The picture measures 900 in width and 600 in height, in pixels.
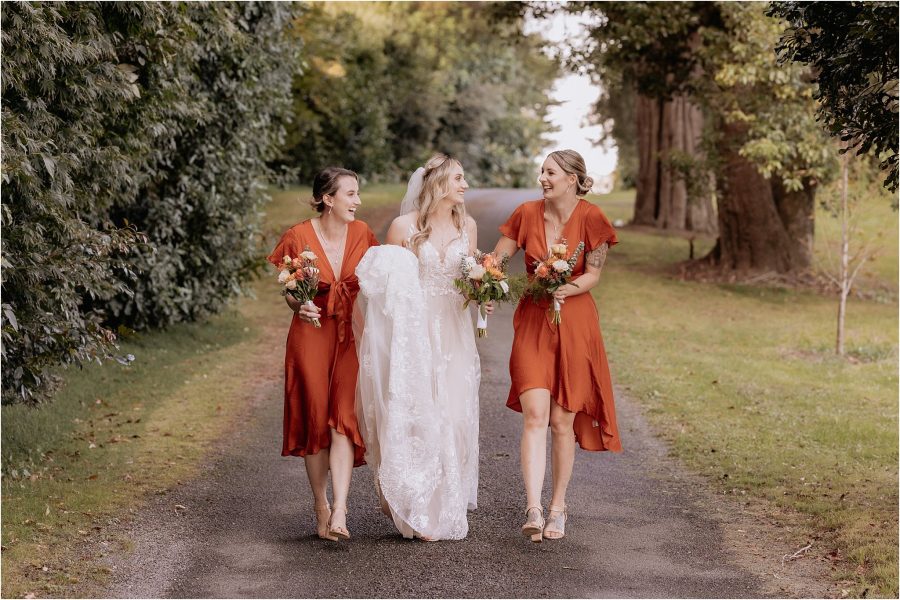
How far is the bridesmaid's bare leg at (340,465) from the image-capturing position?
6.50m

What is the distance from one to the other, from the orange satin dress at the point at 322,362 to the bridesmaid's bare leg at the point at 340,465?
0.06 m

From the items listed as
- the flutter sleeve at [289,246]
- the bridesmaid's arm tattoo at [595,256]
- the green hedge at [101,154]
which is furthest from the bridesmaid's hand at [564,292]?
the green hedge at [101,154]

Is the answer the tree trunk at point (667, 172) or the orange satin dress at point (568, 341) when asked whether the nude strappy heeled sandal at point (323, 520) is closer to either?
the orange satin dress at point (568, 341)

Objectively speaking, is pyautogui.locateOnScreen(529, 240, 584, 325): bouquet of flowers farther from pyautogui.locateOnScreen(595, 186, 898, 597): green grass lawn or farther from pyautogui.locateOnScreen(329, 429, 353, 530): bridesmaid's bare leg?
pyautogui.locateOnScreen(595, 186, 898, 597): green grass lawn

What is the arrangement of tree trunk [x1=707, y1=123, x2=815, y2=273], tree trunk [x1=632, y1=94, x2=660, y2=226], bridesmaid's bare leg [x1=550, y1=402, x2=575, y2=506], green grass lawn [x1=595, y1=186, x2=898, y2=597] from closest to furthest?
bridesmaid's bare leg [x1=550, y1=402, x2=575, y2=506], green grass lawn [x1=595, y1=186, x2=898, y2=597], tree trunk [x1=707, y1=123, x2=815, y2=273], tree trunk [x1=632, y1=94, x2=660, y2=226]

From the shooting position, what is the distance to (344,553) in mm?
6402

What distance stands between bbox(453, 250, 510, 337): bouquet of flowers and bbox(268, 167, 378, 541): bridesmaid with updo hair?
0.70 meters

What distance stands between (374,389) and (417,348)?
0.35m

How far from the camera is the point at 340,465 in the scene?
21.7 feet

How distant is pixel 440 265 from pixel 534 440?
1.19m

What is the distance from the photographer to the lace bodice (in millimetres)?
6684

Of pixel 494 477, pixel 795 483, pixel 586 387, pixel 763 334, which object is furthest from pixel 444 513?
pixel 763 334

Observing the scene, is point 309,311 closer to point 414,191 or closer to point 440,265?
point 440,265

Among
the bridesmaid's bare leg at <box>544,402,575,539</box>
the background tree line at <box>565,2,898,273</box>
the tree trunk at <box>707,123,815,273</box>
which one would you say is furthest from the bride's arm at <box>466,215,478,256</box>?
the tree trunk at <box>707,123,815,273</box>
